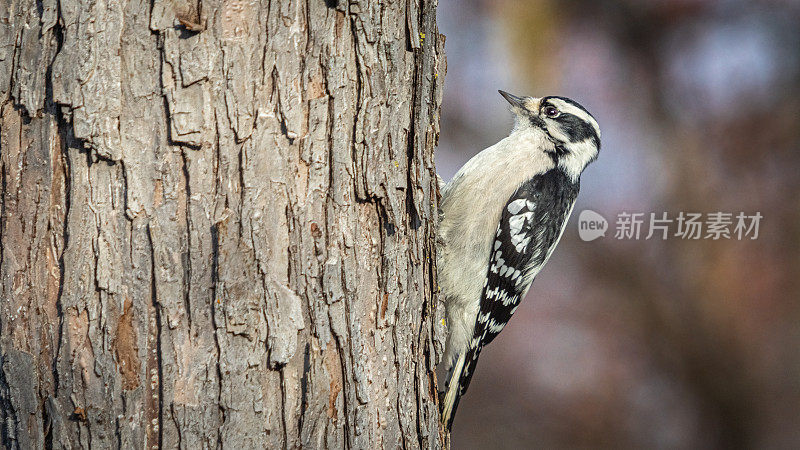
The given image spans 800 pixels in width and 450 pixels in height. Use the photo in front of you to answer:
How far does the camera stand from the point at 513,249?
3432mm

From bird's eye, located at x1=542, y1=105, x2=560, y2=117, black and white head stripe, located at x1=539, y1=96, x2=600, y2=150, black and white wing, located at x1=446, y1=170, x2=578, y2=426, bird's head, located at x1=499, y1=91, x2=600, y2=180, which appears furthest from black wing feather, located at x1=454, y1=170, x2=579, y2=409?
bird's eye, located at x1=542, y1=105, x2=560, y2=117

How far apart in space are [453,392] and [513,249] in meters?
0.79

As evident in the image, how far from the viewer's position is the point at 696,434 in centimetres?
548

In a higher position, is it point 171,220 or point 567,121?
point 567,121

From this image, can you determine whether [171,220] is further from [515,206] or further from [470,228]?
[515,206]

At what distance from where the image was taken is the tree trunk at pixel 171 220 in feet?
5.39

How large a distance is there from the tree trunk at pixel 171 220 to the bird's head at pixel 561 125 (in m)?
2.07

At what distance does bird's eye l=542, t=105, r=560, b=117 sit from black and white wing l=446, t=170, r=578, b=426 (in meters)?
0.34

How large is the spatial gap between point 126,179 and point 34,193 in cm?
25

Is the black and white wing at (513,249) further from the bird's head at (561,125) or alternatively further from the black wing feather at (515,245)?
the bird's head at (561,125)

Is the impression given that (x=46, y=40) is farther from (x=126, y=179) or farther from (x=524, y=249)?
(x=524, y=249)

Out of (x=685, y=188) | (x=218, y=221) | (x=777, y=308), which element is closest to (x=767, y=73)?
(x=685, y=188)

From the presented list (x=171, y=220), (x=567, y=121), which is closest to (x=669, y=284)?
(x=567, y=121)

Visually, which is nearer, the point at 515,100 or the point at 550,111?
the point at 550,111
